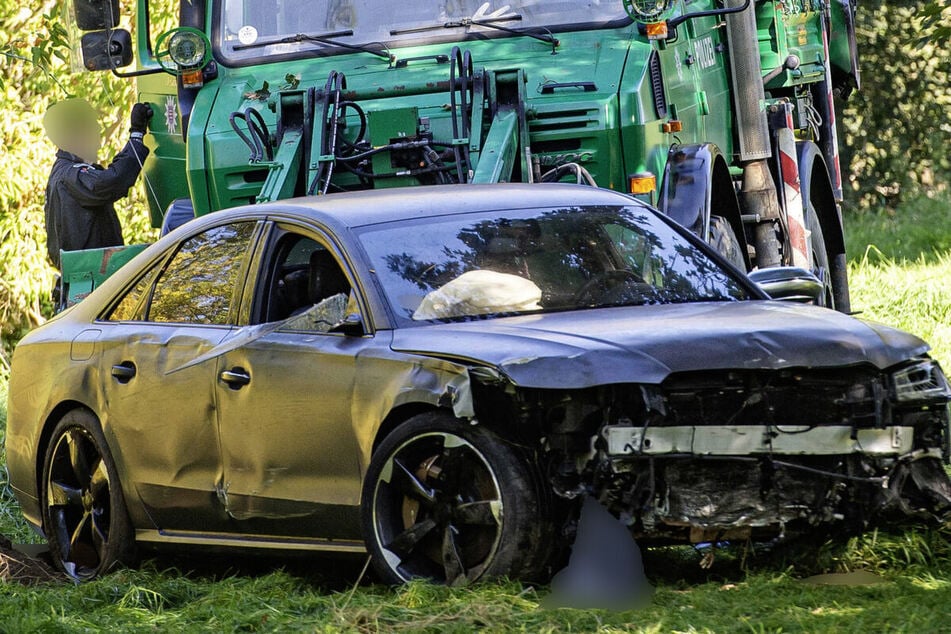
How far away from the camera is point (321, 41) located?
30.7 feet

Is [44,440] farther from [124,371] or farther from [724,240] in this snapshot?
[724,240]

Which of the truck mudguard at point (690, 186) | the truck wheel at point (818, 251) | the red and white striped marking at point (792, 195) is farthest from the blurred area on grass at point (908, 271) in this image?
the truck mudguard at point (690, 186)

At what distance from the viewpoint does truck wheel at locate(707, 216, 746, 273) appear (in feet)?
30.3

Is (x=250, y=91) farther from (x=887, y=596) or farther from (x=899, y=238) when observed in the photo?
(x=899, y=238)

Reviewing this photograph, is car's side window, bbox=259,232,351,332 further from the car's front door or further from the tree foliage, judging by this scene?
the tree foliage

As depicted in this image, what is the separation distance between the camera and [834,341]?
5332 millimetres

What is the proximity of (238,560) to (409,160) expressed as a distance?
8.41ft

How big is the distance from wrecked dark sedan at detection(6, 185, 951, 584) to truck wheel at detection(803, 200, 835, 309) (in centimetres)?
488

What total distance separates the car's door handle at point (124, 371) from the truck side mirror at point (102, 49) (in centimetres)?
337

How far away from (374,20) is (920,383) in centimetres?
480

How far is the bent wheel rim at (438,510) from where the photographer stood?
5340mm

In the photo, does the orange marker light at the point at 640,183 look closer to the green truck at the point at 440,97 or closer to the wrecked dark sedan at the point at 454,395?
the green truck at the point at 440,97

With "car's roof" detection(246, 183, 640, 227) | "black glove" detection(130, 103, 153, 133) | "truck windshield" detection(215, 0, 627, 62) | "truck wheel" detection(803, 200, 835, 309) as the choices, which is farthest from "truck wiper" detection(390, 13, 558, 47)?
"truck wheel" detection(803, 200, 835, 309)

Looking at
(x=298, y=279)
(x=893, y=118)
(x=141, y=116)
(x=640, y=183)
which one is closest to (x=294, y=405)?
(x=298, y=279)
